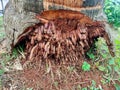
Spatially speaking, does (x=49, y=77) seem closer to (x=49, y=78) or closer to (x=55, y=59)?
(x=49, y=78)

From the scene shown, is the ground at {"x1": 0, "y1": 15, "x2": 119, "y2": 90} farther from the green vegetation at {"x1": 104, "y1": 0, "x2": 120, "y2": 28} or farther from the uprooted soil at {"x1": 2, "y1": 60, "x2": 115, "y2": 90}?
the green vegetation at {"x1": 104, "y1": 0, "x2": 120, "y2": 28}

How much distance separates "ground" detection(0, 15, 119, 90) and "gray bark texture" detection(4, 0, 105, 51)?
8.6 inches

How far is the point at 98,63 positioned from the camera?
2270 mm

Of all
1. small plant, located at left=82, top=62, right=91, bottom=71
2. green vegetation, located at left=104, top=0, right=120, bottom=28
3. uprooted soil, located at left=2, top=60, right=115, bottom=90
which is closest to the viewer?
uprooted soil, located at left=2, top=60, right=115, bottom=90

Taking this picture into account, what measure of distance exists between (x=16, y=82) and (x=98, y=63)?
0.72 metres

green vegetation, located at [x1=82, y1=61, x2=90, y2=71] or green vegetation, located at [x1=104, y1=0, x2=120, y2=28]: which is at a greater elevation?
green vegetation, located at [x1=104, y1=0, x2=120, y2=28]

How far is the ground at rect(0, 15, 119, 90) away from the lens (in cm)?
209

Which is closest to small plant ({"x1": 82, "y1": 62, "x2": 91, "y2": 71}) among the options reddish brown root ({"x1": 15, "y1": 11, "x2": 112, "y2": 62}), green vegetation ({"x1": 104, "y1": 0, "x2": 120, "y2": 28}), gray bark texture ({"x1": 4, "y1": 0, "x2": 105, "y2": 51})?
reddish brown root ({"x1": 15, "y1": 11, "x2": 112, "y2": 62})

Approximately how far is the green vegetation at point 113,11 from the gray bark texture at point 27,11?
5.82ft

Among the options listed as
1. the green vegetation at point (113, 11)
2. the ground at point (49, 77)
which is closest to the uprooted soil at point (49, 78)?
the ground at point (49, 77)

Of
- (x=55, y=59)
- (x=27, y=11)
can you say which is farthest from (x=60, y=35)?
(x=27, y=11)

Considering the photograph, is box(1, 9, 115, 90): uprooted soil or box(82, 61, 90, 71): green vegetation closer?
box(1, 9, 115, 90): uprooted soil

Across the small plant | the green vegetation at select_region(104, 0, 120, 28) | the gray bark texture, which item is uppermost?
the gray bark texture

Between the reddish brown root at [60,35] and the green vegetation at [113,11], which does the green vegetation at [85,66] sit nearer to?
the reddish brown root at [60,35]
